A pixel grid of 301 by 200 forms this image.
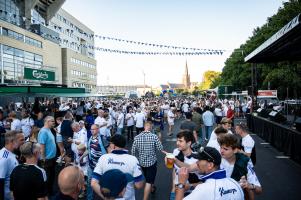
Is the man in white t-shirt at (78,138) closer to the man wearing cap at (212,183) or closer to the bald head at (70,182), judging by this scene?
the bald head at (70,182)

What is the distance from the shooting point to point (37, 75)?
2186 centimetres

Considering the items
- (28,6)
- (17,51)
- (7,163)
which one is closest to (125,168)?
(7,163)

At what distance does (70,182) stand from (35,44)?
5228 centimetres

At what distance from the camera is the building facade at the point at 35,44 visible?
28469 mm

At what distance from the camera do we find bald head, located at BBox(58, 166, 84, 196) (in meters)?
2.78

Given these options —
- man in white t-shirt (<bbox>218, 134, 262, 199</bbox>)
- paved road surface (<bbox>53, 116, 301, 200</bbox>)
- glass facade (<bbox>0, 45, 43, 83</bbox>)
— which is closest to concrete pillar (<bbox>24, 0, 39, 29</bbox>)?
glass facade (<bbox>0, 45, 43, 83</bbox>)

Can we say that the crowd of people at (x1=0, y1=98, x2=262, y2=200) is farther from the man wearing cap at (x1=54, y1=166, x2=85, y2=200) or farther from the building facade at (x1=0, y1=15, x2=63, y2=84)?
the building facade at (x1=0, y1=15, x2=63, y2=84)

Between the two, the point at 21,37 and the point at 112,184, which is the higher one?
the point at 21,37

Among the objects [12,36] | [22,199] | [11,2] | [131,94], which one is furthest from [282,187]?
[11,2]

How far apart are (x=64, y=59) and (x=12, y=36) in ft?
95.1

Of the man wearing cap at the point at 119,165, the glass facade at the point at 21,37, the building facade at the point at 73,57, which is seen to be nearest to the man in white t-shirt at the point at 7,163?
the man wearing cap at the point at 119,165

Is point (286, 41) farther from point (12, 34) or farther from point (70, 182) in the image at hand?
point (12, 34)

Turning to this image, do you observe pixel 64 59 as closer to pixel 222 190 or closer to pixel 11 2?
pixel 11 2

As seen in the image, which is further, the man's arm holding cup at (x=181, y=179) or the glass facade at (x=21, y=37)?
the glass facade at (x=21, y=37)
